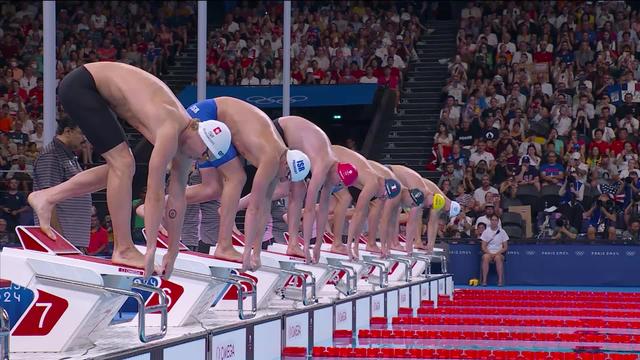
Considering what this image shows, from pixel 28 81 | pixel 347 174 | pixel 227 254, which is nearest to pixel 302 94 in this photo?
pixel 28 81

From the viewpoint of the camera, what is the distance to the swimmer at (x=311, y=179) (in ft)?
28.0

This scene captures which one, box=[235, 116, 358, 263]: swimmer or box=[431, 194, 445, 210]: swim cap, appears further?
box=[431, 194, 445, 210]: swim cap

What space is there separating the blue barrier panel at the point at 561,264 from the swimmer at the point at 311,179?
8.69m

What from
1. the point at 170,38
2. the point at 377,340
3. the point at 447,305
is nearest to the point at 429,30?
the point at 170,38

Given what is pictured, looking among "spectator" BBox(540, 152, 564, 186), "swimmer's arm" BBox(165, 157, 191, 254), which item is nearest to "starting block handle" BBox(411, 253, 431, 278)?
"spectator" BBox(540, 152, 564, 186)

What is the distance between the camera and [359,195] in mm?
10828

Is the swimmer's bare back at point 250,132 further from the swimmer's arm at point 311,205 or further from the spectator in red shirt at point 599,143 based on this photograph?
the spectator in red shirt at point 599,143

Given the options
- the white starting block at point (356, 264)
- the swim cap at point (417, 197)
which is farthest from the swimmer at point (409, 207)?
the white starting block at point (356, 264)

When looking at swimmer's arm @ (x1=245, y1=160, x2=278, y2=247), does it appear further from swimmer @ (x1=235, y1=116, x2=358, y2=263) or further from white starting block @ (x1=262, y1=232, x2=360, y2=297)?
swimmer @ (x1=235, y1=116, x2=358, y2=263)

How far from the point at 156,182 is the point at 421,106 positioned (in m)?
16.4

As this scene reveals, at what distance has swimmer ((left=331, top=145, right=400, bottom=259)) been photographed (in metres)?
10.5

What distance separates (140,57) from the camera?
21672 mm

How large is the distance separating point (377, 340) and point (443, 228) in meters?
9.63

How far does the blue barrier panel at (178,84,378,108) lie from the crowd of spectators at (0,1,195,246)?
90.8 inches
